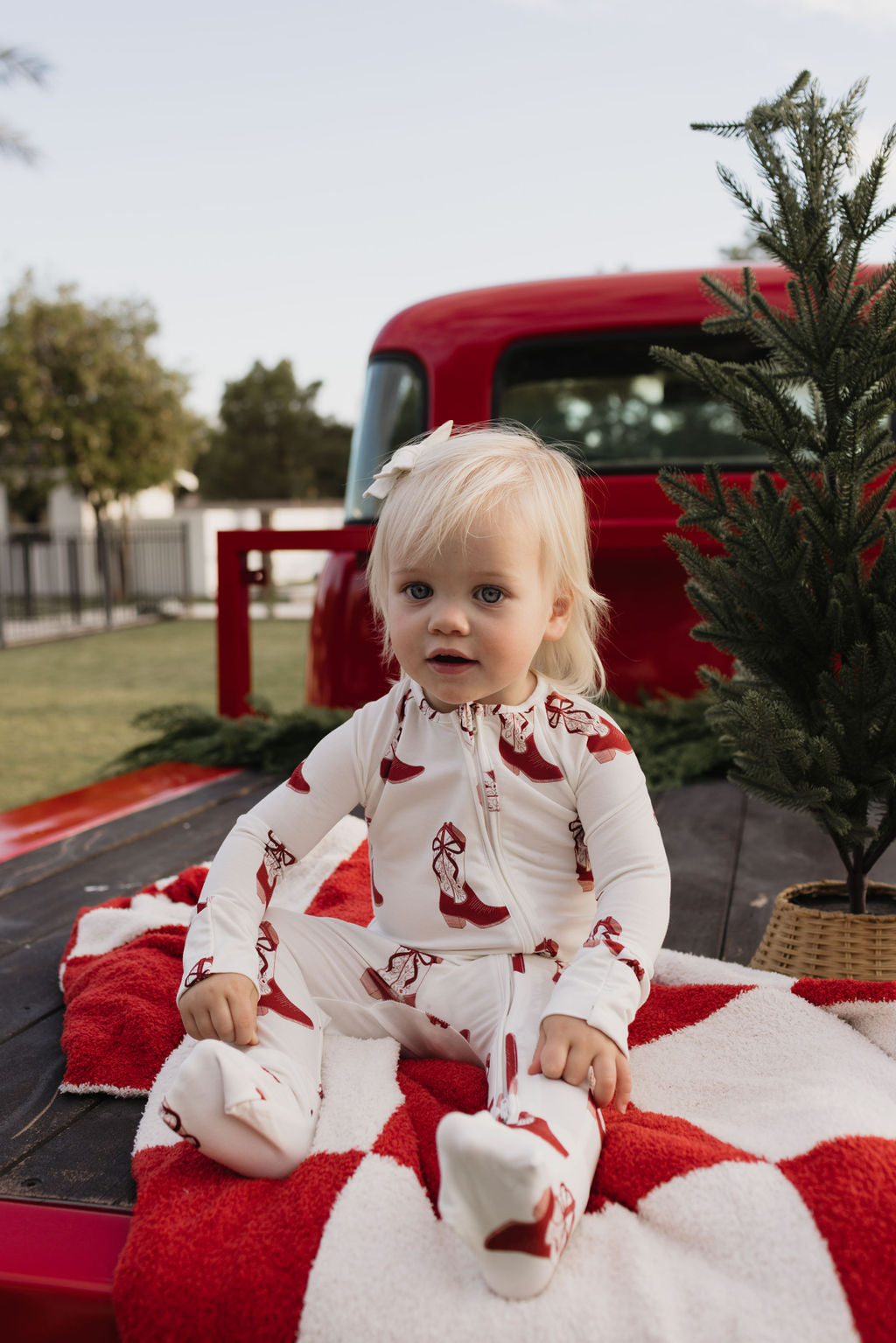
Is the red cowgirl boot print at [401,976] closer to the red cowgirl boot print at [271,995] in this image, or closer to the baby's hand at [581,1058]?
the red cowgirl boot print at [271,995]

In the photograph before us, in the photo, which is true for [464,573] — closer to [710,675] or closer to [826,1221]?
[710,675]

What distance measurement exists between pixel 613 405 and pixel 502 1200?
3924mm

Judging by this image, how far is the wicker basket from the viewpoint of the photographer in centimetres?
176

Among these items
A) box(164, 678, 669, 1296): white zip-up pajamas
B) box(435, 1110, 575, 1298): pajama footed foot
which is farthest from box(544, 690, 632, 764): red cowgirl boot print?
box(435, 1110, 575, 1298): pajama footed foot

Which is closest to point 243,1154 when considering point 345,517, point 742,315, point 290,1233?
point 290,1233

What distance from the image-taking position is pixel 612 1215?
1162mm

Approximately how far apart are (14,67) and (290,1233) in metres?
11.8

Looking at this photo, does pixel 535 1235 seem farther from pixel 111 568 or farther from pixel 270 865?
pixel 111 568

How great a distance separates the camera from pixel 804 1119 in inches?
50.5

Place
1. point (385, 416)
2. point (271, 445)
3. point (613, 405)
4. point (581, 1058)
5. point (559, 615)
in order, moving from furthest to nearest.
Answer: point (271, 445)
point (613, 405)
point (385, 416)
point (559, 615)
point (581, 1058)

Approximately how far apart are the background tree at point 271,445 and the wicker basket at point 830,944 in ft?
138

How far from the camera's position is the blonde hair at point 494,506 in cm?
152

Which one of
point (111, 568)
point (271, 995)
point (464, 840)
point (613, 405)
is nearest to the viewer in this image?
point (271, 995)

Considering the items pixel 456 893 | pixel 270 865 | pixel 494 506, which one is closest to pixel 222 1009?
pixel 270 865
